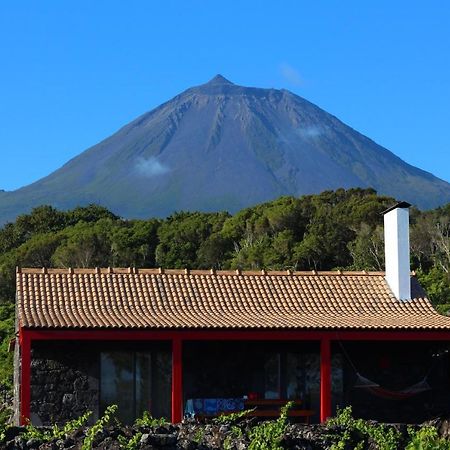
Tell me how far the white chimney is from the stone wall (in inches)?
236

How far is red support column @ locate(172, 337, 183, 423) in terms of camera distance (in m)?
21.2

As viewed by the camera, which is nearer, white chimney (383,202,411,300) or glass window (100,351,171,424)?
glass window (100,351,171,424)

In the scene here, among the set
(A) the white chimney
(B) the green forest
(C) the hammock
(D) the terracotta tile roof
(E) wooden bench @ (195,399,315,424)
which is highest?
(B) the green forest

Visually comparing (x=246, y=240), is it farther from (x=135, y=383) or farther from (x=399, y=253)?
(x=135, y=383)

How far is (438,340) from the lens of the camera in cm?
2231

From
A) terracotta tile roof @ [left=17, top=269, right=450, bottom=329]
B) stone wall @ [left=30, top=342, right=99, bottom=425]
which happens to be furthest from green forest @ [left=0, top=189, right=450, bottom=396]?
stone wall @ [left=30, top=342, right=99, bottom=425]

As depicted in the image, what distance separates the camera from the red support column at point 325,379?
21641 millimetres

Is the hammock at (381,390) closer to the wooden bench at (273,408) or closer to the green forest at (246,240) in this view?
the wooden bench at (273,408)

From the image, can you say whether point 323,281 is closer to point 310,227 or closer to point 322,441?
point 322,441

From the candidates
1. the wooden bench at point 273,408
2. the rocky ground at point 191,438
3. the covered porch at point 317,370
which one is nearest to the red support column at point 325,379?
the covered porch at point 317,370

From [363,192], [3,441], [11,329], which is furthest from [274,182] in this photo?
[3,441]

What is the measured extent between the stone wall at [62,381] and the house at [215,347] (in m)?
0.02

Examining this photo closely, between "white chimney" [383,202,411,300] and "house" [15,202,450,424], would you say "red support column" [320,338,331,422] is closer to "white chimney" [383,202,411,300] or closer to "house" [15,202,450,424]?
"house" [15,202,450,424]

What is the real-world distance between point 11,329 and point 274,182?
160 metres
